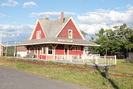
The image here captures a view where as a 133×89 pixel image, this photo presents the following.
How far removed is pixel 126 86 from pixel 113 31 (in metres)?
46.6

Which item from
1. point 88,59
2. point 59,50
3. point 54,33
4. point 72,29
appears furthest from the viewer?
point 72,29

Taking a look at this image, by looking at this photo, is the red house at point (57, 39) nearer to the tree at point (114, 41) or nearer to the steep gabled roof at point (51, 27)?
the steep gabled roof at point (51, 27)

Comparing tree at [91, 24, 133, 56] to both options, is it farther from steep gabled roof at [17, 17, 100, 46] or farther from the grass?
the grass

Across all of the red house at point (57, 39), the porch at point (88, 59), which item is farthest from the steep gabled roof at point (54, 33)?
the porch at point (88, 59)

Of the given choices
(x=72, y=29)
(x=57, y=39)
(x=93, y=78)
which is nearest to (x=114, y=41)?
(x=72, y=29)

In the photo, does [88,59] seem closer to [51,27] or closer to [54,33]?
[54,33]

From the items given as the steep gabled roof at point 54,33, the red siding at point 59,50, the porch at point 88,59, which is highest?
the steep gabled roof at point 54,33

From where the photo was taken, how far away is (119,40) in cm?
5041

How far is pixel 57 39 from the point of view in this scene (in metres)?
31.0

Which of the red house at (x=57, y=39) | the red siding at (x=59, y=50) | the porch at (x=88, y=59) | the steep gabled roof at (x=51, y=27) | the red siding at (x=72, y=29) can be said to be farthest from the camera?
the steep gabled roof at (x=51, y=27)

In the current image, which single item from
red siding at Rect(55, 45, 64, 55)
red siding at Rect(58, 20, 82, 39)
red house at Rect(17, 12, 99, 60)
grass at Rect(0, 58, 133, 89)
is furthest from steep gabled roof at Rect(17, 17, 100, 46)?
grass at Rect(0, 58, 133, 89)

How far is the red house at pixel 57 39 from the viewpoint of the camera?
31.7m

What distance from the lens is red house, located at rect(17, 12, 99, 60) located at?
31734mm

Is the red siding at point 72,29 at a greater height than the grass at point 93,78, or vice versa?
the red siding at point 72,29
